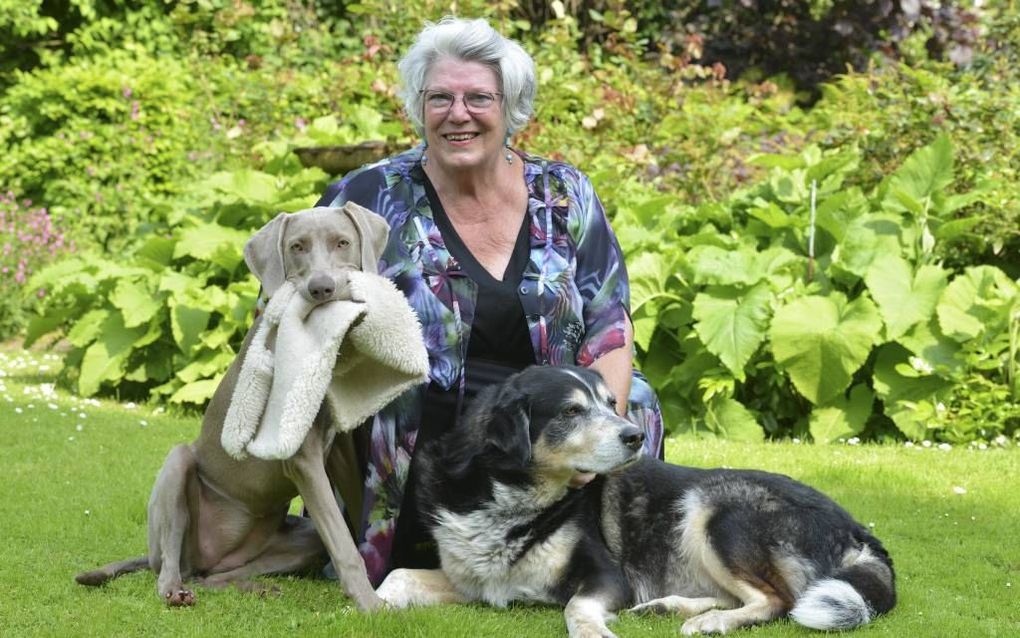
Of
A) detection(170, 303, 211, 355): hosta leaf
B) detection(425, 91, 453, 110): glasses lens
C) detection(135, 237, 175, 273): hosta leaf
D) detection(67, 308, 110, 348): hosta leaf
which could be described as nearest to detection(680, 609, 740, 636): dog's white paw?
detection(425, 91, 453, 110): glasses lens

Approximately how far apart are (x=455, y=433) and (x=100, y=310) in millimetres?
5135

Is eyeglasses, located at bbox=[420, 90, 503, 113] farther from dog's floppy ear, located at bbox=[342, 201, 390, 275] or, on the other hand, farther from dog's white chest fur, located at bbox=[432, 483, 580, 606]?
dog's white chest fur, located at bbox=[432, 483, 580, 606]

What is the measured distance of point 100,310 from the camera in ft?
29.3

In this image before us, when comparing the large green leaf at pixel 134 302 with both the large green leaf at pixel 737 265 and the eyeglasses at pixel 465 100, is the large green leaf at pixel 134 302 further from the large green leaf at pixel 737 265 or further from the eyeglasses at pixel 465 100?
the eyeglasses at pixel 465 100

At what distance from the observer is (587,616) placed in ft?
13.3

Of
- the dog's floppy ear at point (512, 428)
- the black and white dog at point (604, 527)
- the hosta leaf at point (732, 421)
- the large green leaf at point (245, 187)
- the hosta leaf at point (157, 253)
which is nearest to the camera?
the black and white dog at point (604, 527)

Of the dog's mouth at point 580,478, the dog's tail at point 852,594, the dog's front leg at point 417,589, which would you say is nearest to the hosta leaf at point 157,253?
the dog's front leg at point 417,589

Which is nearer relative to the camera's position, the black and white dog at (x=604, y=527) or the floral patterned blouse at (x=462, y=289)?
the black and white dog at (x=604, y=527)

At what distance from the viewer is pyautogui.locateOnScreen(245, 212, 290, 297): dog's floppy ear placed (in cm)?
438

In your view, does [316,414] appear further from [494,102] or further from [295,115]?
[295,115]

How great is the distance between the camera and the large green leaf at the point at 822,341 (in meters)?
7.38

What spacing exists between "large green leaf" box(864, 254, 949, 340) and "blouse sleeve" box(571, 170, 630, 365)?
274cm

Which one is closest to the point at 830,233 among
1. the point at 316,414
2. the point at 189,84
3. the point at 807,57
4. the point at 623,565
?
the point at 623,565

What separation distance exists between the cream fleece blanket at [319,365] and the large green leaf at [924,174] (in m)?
4.63
